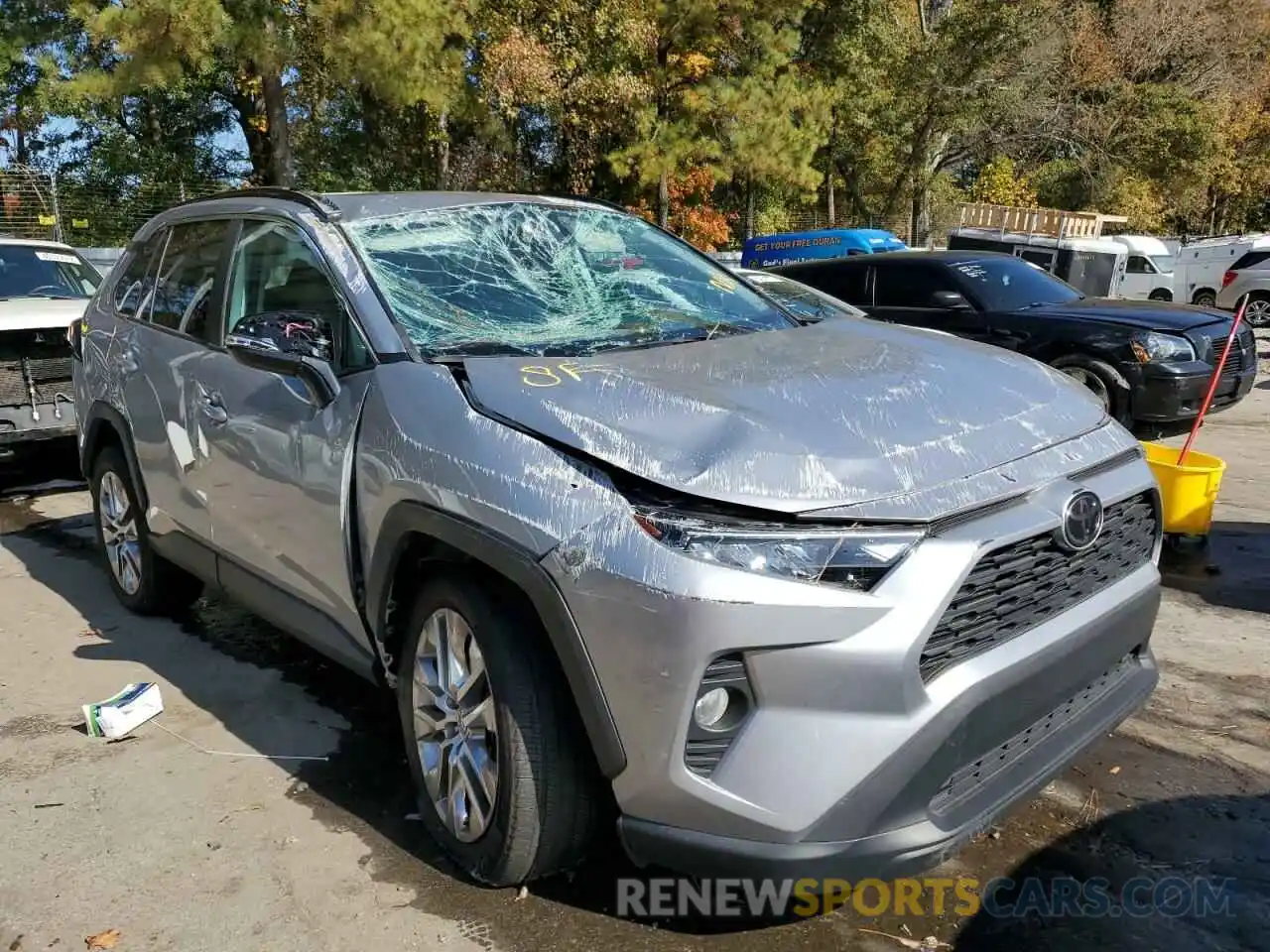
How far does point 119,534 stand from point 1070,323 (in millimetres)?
6999

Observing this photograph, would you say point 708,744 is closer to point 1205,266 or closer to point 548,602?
point 548,602

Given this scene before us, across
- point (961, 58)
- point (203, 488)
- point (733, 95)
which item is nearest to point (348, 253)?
point (203, 488)

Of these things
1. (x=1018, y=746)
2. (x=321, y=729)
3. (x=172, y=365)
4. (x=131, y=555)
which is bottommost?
(x=321, y=729)

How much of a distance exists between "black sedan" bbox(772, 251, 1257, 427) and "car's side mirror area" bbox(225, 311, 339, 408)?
652 cm

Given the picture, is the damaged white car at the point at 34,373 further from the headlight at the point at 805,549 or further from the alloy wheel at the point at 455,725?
the headlight at the point at 805,549

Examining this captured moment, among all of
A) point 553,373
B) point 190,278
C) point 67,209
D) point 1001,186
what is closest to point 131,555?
point 190,278

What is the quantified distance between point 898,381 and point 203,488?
8.56ft

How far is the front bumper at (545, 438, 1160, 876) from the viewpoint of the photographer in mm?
2043

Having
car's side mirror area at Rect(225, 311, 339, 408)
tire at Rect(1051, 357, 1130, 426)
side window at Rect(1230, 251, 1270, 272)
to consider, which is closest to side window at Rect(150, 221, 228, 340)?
car's side mirror area at Rect(225, 311, 339, 408)

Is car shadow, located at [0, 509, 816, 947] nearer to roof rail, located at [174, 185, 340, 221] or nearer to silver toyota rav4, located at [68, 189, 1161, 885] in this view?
silver toyota rav4, located at [68, 189, 1161, 885]

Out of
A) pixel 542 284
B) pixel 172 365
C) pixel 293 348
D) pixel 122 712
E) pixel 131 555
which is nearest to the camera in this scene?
pixel 293 348

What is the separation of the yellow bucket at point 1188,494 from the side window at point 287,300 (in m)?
4.16

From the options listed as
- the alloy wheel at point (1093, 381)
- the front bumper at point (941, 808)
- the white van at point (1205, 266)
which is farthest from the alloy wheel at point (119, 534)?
the white van at point (1205, 266)

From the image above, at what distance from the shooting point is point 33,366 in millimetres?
6984
